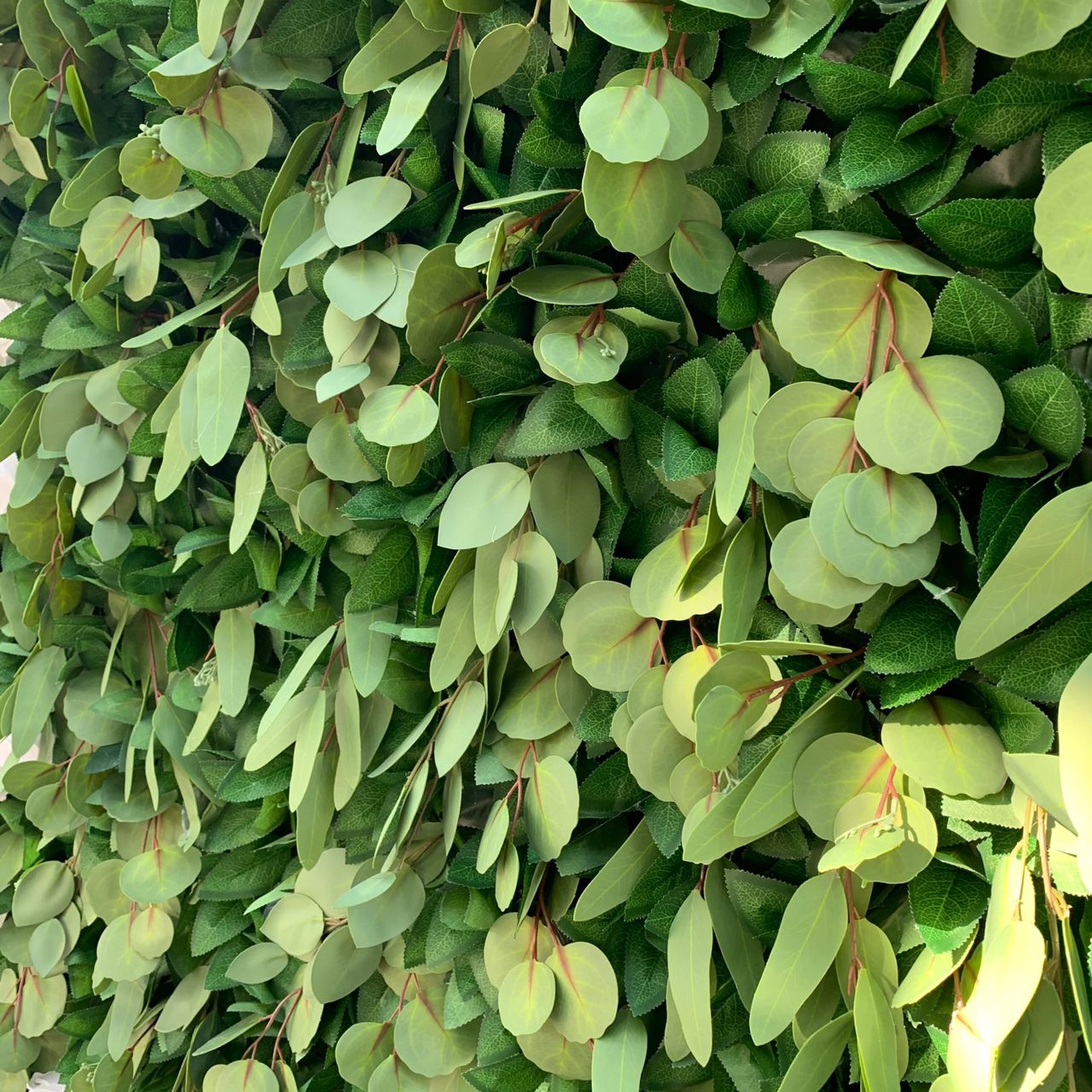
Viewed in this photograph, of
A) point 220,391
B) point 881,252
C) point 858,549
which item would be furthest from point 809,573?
point 220,391

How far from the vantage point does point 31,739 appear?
717mm

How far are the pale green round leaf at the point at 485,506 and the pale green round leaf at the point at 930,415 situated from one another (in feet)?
0.56

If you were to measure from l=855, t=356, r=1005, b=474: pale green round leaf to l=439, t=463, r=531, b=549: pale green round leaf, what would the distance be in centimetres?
17

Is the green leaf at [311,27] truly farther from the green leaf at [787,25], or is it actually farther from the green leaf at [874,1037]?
the green leaf at [874,1037]

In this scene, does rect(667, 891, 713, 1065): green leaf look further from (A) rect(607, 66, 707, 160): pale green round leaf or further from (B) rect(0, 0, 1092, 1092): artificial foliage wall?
(A) rect(607, 66, 707, 160): pale green round leaf

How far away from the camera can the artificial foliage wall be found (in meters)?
0.37

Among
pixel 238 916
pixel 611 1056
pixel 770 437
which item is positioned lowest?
pixel 238 916

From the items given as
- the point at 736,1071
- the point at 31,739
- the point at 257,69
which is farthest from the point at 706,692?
the point at 31,739

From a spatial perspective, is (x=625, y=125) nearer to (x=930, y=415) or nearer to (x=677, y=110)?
(x=677, y=110)

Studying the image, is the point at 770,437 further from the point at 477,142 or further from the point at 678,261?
the point at 477,142

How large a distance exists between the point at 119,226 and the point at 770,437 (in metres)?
0.45

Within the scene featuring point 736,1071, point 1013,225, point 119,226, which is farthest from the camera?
point 119,226

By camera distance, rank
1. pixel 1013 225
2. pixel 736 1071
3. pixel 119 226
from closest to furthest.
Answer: pixel 1013 225 < pixel 736 1071 < pixel 119 226

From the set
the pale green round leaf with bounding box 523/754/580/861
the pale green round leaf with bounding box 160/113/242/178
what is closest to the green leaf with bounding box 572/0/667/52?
the pale green round leaf with bounding box 160/113/242/178
